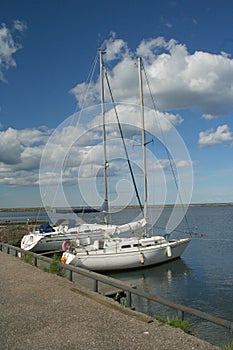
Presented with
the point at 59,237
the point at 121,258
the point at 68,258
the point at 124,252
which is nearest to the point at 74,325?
the point at 68,258

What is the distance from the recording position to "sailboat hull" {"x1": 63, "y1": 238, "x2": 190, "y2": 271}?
1980cm

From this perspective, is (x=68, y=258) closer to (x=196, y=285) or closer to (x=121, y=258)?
(x=121, y=258)

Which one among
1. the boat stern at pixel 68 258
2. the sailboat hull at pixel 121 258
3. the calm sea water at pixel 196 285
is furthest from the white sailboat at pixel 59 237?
the boat stern at pixel 68 258

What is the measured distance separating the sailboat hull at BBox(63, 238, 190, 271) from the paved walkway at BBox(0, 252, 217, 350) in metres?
11.0

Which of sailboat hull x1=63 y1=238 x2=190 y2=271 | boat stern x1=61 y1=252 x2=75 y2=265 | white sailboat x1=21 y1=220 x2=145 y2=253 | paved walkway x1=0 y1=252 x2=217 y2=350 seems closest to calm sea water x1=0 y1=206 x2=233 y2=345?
sailboat hull x1=63 y1=238 x2=190 y2=271

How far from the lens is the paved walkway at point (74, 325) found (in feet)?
17.4

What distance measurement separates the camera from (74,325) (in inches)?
240

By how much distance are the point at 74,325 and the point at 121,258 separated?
14.9 meters

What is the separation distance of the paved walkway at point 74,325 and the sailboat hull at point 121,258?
11.0 metres

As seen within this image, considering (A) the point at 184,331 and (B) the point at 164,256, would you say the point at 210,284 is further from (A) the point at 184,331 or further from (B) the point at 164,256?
(A) the point at 184,331

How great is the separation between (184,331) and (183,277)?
15.1 m

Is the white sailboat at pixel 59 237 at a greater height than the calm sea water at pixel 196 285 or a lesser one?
greater

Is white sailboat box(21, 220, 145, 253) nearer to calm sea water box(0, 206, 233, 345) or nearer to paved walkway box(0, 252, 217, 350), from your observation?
calm sea water box(0, 206, 233, 345)

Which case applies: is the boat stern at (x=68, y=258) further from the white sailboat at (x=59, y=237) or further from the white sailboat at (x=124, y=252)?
the white sailboat at (x=59, y=237)
